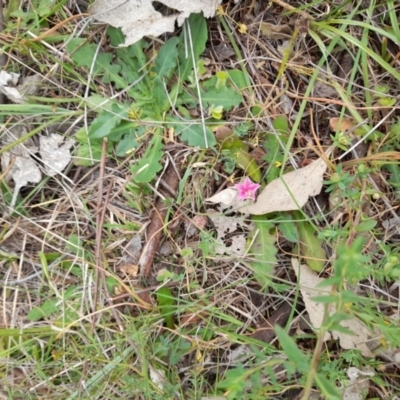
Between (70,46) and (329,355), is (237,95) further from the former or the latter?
(329,355)

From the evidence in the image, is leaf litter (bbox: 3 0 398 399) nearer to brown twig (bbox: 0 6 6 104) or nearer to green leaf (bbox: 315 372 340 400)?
brown twig (bbox: 0 6 6 104)

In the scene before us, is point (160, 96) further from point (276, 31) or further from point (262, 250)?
point (262, 250)

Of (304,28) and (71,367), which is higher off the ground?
(304,28)

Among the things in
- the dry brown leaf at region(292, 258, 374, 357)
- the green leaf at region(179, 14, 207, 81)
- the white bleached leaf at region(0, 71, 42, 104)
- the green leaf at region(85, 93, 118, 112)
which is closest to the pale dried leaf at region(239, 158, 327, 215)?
the dry brown leaf at region(292, 258, 374, 357)

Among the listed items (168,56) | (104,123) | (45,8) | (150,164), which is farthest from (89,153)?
(45,8)

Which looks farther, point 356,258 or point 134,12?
point 134,12

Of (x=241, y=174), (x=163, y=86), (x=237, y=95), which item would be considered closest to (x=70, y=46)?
(x=163, y=86)
